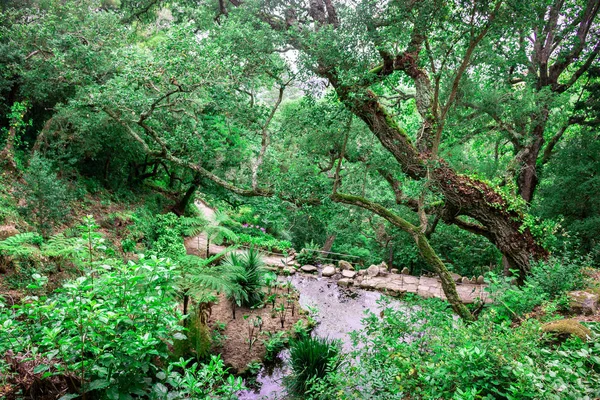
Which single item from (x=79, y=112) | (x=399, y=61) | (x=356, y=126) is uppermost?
(x=399, y=61)

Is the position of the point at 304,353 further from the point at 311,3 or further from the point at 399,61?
the point at 311,3

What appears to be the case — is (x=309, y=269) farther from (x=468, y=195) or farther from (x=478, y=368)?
(x=478, y=368)

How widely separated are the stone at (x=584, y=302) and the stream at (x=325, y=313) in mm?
2778

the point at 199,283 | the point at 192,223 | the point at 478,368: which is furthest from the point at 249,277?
the point at 478,368

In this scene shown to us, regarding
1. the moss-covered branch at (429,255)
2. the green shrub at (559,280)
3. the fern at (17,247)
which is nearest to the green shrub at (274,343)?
the moss-covered branch at (429,255)

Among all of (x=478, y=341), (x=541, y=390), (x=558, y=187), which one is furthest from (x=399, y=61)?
(x=541, y=390)

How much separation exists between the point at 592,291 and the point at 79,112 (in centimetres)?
1023

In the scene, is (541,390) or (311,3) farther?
(311,3)

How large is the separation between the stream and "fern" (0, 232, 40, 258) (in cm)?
351

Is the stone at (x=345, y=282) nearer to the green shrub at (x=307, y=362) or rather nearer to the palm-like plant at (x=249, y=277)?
the palm-like plant at (x=249, y=277)

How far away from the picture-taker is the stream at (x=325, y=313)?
490cm

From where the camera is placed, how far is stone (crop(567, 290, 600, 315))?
4.68m

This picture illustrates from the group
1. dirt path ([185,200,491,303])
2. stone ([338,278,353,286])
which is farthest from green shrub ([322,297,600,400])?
stone ([338,278,353,286])

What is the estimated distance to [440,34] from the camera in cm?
499
